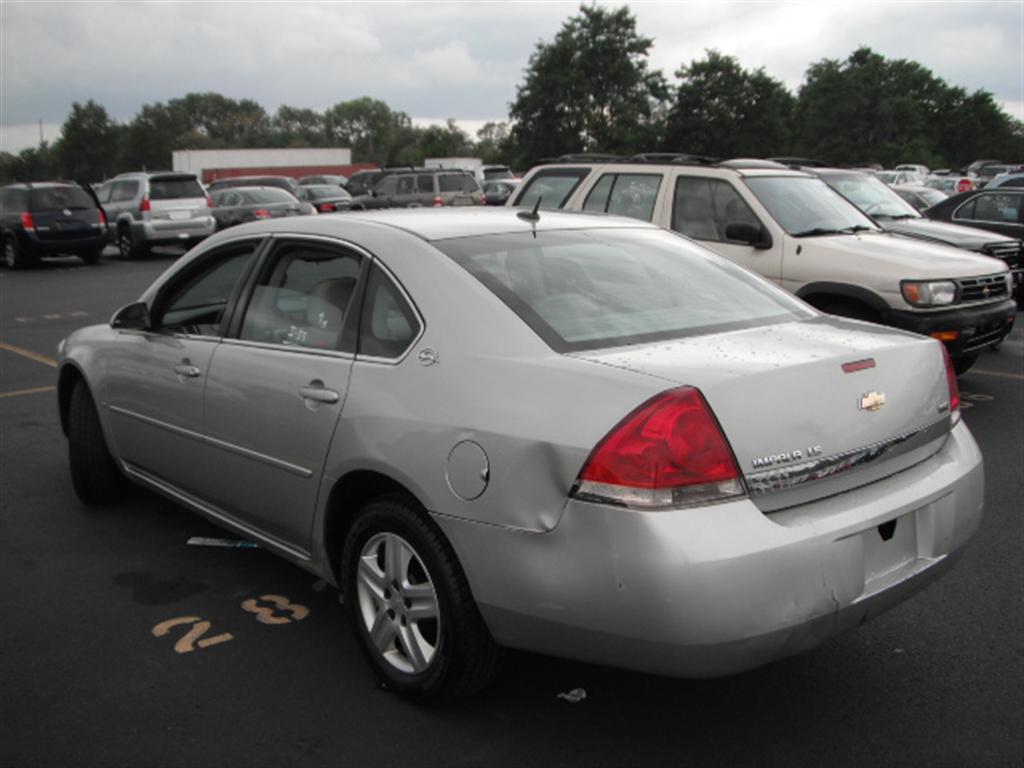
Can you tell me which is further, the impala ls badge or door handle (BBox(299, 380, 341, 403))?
door handle (BBox(299, 380, 341, 403))

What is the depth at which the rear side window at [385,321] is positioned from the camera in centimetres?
338

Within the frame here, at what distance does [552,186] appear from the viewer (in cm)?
958

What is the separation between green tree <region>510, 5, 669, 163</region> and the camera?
238 feet

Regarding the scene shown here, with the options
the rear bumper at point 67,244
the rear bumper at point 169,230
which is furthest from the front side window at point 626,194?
the rear bumper at point 67,244

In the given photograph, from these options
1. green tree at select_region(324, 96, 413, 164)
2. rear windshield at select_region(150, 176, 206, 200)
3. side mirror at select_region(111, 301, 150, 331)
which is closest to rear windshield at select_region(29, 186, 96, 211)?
rear windshield at select_region(150, 176, 206, 200)

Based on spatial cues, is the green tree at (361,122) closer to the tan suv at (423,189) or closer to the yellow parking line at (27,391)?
the tan suv at (423,189)

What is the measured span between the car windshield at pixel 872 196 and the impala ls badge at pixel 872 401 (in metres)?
7.97

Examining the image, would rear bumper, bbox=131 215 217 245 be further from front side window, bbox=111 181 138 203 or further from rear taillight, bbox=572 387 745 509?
rear taillight, bbox=572 387 745 509

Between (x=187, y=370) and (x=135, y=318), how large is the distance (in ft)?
2.16

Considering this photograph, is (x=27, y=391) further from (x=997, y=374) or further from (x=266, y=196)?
(x=266, y=196)

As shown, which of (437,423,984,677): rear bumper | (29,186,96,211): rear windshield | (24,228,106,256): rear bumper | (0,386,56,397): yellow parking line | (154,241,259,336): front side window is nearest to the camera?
(437,423,984,677): rear bumper

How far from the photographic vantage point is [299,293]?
3975 mm

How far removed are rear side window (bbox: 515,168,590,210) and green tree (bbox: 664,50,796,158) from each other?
6360 centimetres

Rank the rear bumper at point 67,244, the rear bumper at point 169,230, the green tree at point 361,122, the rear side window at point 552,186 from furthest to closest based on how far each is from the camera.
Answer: the green tree at point 361,122
the rear bumper at point 169,230
the rear bumper at point 67,244
the rear side window at point 552,186
